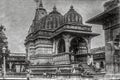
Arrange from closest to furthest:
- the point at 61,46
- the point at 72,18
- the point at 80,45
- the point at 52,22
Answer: the point at 72,18
the point at 80,45
the point at 61,46
the point at 52,22

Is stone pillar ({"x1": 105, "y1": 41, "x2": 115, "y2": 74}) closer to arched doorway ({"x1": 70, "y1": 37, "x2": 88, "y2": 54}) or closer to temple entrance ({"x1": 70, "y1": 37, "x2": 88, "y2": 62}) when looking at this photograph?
temple entrance ({"x1": 70, "y1": 37, "x2": 88, "y2": 62})

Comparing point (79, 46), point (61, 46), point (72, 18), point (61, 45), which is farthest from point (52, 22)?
point (79, 46)

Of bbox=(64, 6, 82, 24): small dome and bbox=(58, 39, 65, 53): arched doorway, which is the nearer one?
bbox=(64, 6, 82, 24): small dome

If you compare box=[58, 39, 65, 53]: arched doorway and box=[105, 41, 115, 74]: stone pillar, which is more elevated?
box=[58, 39, 65, 53]: arched doorway

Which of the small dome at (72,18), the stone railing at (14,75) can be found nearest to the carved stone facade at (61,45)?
the small dome at (72,18)

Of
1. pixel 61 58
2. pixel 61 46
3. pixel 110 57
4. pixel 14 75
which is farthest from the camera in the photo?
pixel 61 46

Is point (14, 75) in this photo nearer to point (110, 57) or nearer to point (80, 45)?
point (80, 45)

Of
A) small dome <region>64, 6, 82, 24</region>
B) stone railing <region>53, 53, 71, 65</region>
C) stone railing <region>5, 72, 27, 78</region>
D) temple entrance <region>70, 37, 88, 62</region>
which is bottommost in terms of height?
stone railing <region>5, 72, 27, 78</region>

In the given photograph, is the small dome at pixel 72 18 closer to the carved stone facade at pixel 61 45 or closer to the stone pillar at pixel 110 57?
the carved stone facade at pixel 61 45

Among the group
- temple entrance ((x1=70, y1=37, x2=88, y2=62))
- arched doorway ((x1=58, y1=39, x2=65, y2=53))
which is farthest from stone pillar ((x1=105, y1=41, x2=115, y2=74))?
arched doorway ((x1=58, y1=39, x2=65, y2=53))

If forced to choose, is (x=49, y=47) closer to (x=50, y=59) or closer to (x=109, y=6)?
(x=50, y=59)

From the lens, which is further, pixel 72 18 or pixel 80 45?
pixel 80 45

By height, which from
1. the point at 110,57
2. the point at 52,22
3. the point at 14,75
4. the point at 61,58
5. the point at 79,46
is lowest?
the point at 14,75

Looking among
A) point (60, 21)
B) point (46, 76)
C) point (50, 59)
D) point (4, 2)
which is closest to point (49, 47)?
point (50, 59)
